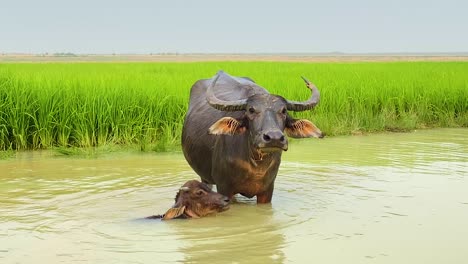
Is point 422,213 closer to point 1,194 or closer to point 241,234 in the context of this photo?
point 241,234

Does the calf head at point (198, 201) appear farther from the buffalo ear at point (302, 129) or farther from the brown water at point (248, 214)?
the buffalo ear at point (302, 129)

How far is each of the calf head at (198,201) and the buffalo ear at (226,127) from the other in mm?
449

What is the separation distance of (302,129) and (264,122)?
1.35 feet

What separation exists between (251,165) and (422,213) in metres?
1.36

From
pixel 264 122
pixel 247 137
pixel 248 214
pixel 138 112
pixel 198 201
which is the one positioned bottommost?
pixel 248 214

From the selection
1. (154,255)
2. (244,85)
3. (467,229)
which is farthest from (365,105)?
(154,255)

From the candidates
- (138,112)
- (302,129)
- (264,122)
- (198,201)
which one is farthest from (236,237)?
(138,112)

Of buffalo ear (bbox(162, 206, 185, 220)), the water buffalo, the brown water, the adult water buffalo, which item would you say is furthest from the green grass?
buffalo ear (bbox(162, 206, 185, 220))

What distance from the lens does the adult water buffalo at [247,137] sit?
203 inches

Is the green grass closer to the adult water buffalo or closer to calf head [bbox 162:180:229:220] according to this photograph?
the adult water buffalo

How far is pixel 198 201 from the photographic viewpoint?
212 inches

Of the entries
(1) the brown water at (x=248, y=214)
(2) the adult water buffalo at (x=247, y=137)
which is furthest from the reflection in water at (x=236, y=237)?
(2) the adult water buffalo at (x=247, y=137)

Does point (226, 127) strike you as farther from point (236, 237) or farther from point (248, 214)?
point (236, 237)

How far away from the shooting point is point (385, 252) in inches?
176
